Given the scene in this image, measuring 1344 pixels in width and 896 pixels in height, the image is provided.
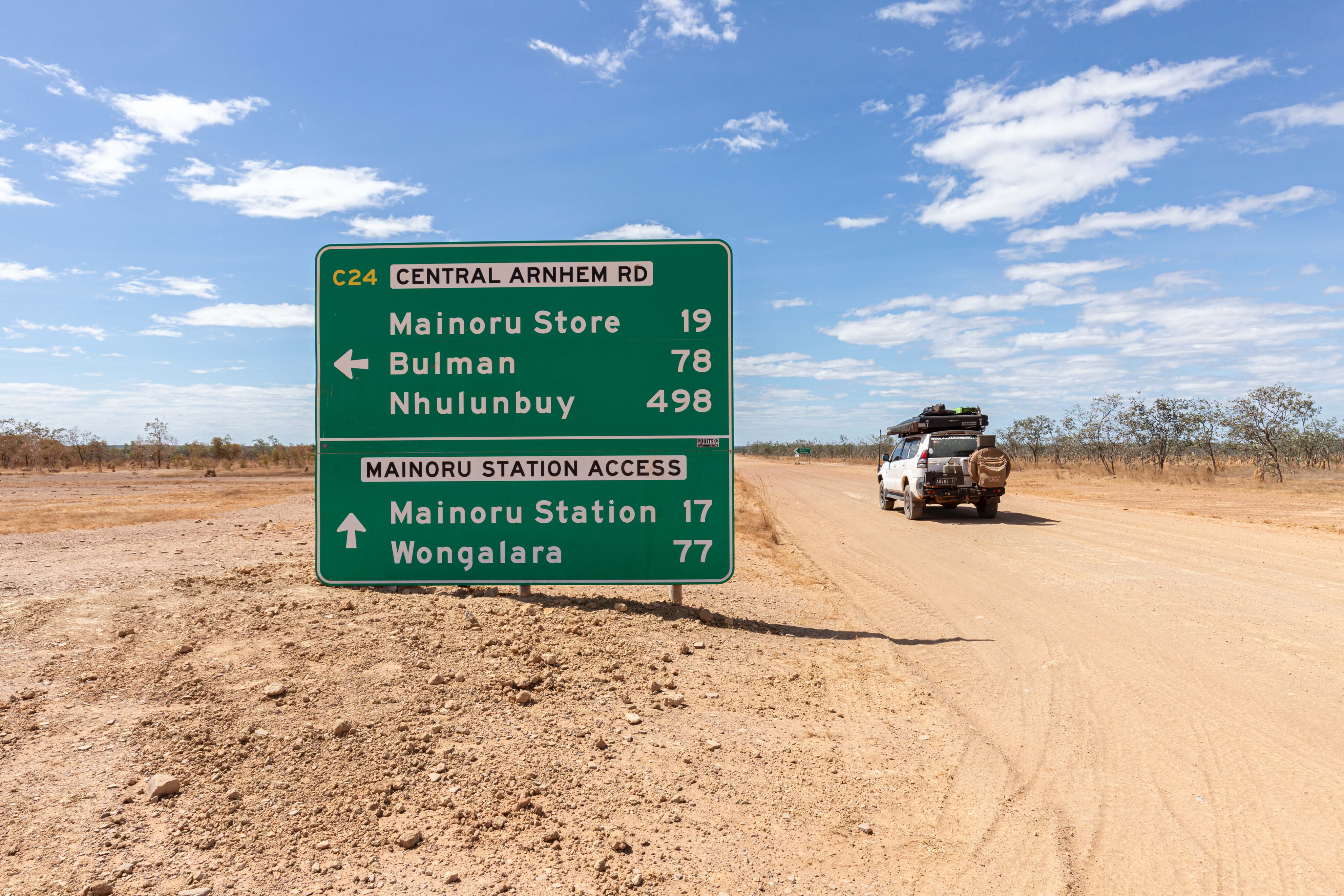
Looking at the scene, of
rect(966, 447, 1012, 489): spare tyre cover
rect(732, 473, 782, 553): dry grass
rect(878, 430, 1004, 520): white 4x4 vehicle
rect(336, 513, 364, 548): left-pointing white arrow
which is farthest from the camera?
rect(878, 430, 1004, 520): white 4x4 vehicle

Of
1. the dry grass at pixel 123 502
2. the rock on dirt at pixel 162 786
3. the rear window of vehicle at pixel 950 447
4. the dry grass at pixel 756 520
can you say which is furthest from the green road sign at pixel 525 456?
the rear window of vehicle at pixel 950 447

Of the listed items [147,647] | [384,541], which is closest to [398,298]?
[384,541]

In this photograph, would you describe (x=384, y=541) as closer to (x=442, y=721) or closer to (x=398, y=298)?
(x=398, y=298)

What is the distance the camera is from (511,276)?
6773mm

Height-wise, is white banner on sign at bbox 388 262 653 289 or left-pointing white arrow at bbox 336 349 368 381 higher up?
white banner on sign at bbox 388 262 653 289

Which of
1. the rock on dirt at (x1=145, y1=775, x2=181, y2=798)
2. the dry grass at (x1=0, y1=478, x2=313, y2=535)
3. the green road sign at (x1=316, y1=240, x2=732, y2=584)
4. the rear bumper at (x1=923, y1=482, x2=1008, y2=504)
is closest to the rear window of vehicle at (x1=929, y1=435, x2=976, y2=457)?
the rear bumper at (x1=923, y1=482, x2=1008, y2=504)

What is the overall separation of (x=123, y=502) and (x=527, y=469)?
20568mm

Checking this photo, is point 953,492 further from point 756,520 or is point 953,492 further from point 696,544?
point 696,544

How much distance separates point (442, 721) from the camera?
4.10m

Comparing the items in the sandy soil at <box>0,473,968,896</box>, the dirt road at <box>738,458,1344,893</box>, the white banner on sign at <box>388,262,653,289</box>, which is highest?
the white banner on sign at <box>388,262,653,289</box>

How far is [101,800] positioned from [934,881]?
141 inches

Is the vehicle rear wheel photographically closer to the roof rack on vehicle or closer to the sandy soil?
the roof rack on vehicle

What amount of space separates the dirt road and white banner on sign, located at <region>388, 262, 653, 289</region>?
4230 millimetres

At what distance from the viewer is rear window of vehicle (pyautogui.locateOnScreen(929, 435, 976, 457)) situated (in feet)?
59.4
